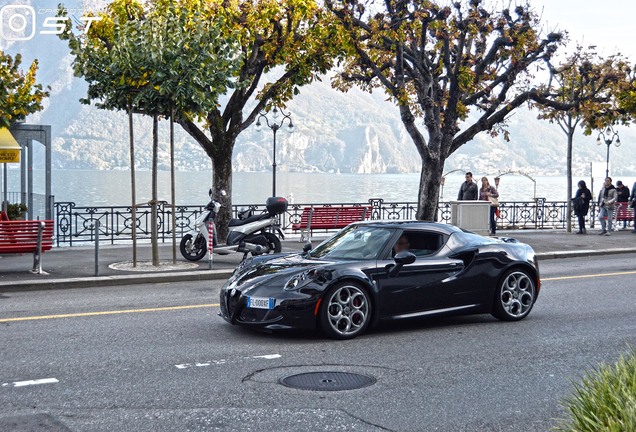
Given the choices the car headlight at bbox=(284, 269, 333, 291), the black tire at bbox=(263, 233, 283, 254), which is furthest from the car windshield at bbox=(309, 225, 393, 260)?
the black tire at bbox=(263, 233, 283, 254)

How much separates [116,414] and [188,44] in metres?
11.4

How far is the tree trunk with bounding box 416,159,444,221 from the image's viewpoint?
81.3 ft

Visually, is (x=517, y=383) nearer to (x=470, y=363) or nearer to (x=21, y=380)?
(x=470, y=363)

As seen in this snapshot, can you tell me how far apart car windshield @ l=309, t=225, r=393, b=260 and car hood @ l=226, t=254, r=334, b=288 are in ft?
1.09

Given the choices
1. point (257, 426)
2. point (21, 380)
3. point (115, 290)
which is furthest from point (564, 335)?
point (115, 290)

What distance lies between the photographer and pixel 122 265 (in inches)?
677

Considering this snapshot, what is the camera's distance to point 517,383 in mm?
7836

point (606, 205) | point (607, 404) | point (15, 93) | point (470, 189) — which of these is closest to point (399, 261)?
point (607, 404)

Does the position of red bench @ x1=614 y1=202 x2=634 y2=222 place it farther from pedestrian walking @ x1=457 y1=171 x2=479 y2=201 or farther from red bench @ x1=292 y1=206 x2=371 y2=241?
red bench @ x1=292 y1=206 x2=371 y2=241

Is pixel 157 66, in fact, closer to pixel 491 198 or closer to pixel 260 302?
pixel 260 302

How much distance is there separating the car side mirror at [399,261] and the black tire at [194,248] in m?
8.74

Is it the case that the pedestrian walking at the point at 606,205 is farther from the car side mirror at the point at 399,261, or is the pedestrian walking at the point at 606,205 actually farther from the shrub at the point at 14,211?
the car side mirror at the point at 399,261

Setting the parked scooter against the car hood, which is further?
the parked scooter

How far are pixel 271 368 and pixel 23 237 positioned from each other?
8.94 m
